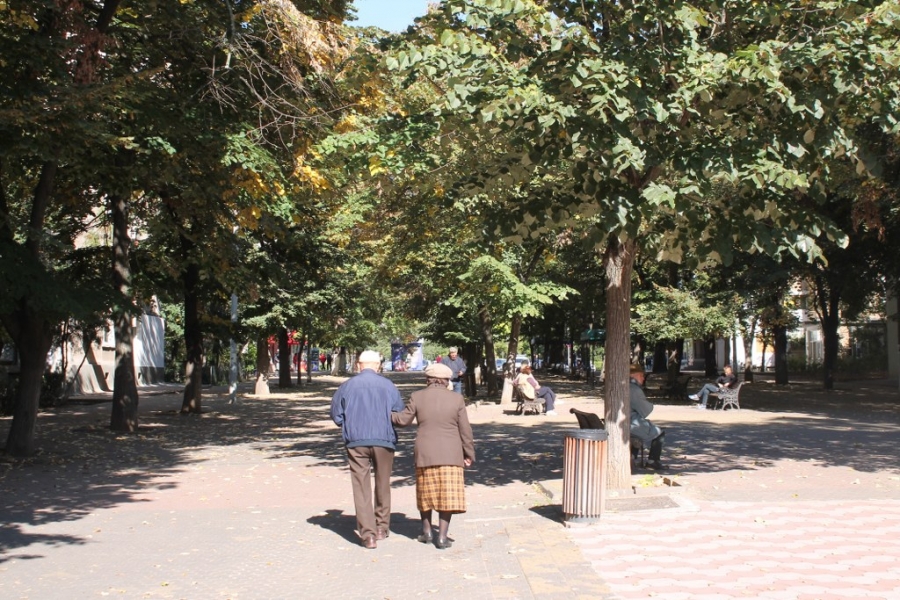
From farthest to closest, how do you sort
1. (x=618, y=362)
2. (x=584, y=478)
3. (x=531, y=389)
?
1. (x=531, y=389)
2. (x=618, y=362)
3. (x=584, y=478)

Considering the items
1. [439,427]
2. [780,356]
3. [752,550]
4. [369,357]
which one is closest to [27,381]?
[369,357]

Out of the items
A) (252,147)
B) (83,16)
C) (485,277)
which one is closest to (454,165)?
(252,147)

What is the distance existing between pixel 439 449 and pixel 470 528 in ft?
3.88

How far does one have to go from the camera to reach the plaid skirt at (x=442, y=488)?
7770mm

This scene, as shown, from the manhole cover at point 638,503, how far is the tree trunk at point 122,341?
39.3 feet

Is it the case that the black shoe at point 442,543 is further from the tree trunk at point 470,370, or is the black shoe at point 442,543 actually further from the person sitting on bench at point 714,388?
the tree trunk at point 470,370

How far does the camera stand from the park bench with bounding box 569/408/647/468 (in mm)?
11586

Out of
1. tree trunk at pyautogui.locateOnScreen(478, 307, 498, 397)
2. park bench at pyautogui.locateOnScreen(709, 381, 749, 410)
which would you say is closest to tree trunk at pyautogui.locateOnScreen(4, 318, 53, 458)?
tree trunk at pyautogui.locateOnScreen(478, 307, 498, 397)

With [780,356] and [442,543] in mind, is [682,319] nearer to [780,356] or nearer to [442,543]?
[780,356]

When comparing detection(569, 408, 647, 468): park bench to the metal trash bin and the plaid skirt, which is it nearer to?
the metal trash bin

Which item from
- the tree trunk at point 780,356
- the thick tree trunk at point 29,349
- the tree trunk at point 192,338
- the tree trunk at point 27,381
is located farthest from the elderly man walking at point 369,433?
the tree trunk at point 780,356

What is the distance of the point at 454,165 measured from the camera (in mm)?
11039

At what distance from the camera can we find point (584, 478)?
854 centimetres

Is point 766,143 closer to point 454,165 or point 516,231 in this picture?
point 516,231
